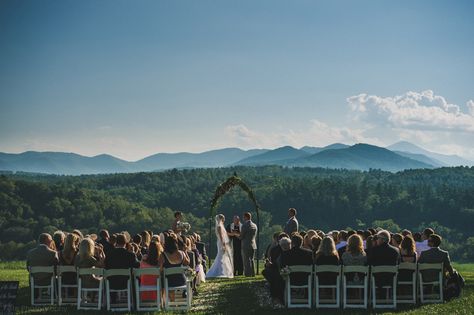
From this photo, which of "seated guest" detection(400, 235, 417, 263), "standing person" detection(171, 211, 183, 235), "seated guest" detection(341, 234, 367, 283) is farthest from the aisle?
"seated guest" detection(400, 235, 417, 263)

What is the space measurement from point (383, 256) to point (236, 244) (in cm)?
824

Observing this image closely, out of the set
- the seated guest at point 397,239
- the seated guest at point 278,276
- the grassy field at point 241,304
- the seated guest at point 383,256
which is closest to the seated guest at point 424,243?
the seated guest at point 397,239

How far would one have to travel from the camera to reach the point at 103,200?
308ft

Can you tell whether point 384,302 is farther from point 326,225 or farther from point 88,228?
point 326,225

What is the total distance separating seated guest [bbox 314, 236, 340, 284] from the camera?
39.0 ft

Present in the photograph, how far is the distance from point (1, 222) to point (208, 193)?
137 ft

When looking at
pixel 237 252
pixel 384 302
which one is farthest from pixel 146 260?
pixel 237 252

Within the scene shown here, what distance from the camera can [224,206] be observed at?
10088 centimetres

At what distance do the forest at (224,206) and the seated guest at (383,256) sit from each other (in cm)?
6667

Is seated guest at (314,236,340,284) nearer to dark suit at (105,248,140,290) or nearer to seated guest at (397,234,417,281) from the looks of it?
seated guest at (397,234,417,281)

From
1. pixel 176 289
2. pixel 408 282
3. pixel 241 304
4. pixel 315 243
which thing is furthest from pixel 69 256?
pixel 408 282

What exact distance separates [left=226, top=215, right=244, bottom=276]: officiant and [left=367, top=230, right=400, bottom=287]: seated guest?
25.6 feet

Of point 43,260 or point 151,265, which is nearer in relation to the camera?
point 151,265

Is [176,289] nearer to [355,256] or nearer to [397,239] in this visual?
[355,256]
